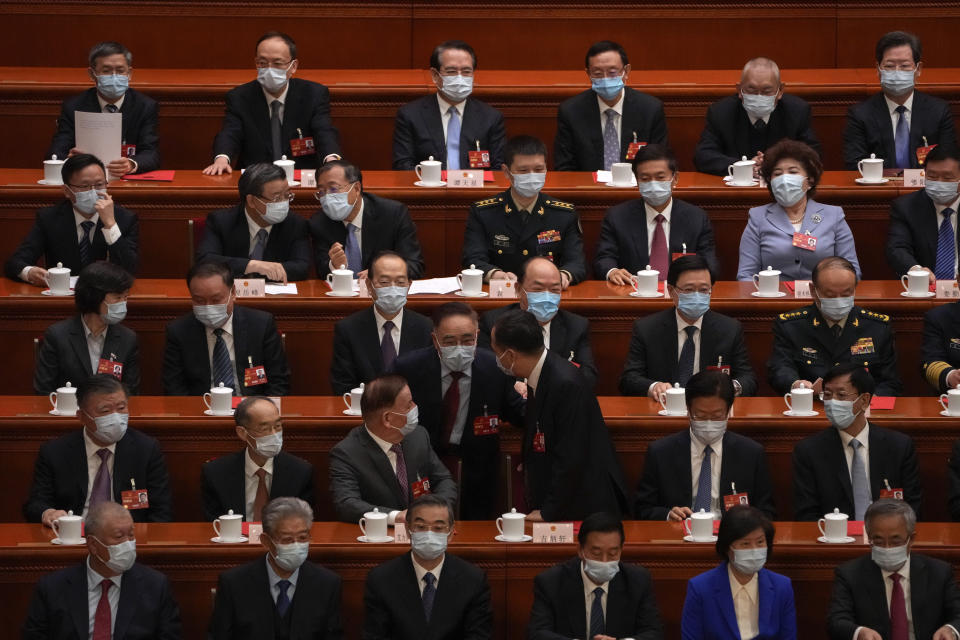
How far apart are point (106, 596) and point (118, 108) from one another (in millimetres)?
2755

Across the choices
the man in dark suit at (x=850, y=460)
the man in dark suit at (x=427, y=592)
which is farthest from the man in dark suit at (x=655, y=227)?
the man in dark suit at (x=427, y=592)

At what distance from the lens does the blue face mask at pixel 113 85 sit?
689 cm

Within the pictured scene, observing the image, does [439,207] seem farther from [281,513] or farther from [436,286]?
[281,513]

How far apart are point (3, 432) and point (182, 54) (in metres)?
2.85

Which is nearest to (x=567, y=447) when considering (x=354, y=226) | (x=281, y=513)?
(x=281, y=513)

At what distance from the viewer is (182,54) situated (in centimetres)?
784

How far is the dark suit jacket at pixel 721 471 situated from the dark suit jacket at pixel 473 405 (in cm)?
49

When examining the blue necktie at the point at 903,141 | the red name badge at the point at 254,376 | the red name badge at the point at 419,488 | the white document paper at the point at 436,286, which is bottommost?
the red name badge at the point at 419,488

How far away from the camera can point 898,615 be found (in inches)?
188

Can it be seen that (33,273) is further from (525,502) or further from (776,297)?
(776,297)

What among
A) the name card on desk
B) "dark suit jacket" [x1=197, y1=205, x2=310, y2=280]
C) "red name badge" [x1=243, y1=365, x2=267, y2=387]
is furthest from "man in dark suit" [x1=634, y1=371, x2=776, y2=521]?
"dark suit jacket" [x1=197, y1=205, x2=310, y2=280]

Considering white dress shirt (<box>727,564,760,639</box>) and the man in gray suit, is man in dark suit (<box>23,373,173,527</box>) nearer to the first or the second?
the man in gray suit

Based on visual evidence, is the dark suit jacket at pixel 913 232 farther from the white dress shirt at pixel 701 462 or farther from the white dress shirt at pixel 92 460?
the white dress shirt at pixel 92 460

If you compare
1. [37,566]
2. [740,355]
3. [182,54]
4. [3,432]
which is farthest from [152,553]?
[182,54]
